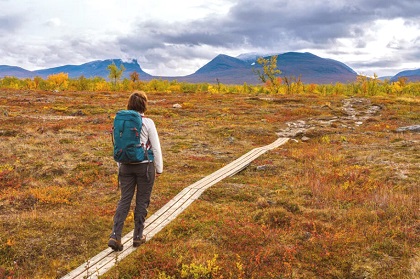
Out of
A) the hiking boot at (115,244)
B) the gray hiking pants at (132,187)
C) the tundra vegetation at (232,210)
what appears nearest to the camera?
the tundra vegetation at (232,210)

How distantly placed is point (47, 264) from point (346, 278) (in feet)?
21.2

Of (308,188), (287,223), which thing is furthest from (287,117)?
(287,223)

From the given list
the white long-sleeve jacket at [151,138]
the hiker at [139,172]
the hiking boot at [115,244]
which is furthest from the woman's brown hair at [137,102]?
the hiking boot at [115,244]

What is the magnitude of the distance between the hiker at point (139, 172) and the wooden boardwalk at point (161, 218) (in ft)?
1.06

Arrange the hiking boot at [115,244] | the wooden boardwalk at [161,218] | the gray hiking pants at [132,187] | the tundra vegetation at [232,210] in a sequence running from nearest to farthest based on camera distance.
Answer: the wooden boardwalk at [161,218], the tundra vegetation at [232,210], the gray hiking pants at [132,187], the hiking boot at [115,244]

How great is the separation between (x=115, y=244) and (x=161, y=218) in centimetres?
226

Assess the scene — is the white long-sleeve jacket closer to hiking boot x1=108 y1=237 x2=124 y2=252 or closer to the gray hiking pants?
the gray hiking pants

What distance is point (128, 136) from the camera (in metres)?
6.87

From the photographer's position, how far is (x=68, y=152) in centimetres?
1778

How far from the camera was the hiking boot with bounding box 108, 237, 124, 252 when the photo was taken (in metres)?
7.30

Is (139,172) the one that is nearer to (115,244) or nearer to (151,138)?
(151,138)

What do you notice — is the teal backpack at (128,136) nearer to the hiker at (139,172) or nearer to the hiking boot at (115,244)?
the hiker at (139,172)

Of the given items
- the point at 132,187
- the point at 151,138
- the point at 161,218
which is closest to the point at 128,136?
the point at 151,138

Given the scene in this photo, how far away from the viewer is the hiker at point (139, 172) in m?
7.15
